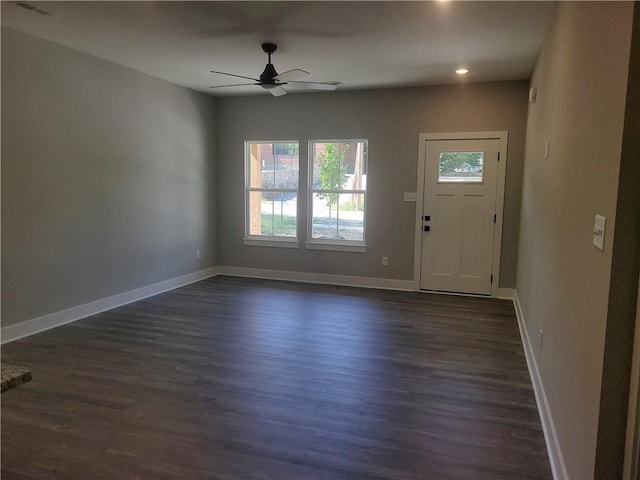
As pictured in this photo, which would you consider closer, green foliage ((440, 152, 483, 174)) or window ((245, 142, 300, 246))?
green foliage ((440, 152, 483, 174))

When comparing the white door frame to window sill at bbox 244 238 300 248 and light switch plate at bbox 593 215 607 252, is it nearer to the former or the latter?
window sill at bbox 244 238 300 248

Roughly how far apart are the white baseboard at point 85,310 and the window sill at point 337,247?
5.83 ft

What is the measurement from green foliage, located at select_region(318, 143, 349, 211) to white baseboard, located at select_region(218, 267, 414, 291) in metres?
1.08

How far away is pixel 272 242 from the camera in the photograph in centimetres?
661

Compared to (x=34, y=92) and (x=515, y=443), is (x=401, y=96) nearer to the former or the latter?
(x=34, y=92)

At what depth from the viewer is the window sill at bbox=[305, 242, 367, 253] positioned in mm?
6180

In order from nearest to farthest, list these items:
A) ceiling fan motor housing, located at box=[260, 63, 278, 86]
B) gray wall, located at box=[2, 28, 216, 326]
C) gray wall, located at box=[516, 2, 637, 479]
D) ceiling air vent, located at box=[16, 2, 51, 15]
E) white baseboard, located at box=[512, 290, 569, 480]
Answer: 1. gray wall, located at box=[516, 2, 637, 479]
2. white baseboard, located at box=[512, 290, 569, 480]
3. ceiling air vent, located at box=[16, 2, 51, 15]
4. gray wall, located at box=[2, 28, 216, 326]
5. ceiling fan motor housing, located at box=[260, 63, 278, 86]

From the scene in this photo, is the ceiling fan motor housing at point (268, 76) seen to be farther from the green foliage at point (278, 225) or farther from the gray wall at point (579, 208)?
the green foliage at point (278, 225)

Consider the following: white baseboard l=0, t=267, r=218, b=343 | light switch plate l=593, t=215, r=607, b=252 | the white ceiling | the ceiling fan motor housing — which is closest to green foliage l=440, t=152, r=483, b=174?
the white ceiling

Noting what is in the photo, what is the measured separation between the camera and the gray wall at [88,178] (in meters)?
3.81

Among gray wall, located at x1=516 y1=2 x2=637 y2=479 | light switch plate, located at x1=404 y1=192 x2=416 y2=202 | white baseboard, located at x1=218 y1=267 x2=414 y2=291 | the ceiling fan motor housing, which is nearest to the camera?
gray wall, located at x1=516 y1=2 x2=637 y2=479

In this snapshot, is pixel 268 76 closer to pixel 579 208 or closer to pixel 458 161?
pixel 458 161

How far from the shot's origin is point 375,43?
12.9ft

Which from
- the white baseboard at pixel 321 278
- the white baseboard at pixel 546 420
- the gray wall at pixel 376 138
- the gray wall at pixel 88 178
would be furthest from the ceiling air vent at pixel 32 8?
the white baseboard at pixel 546 420
